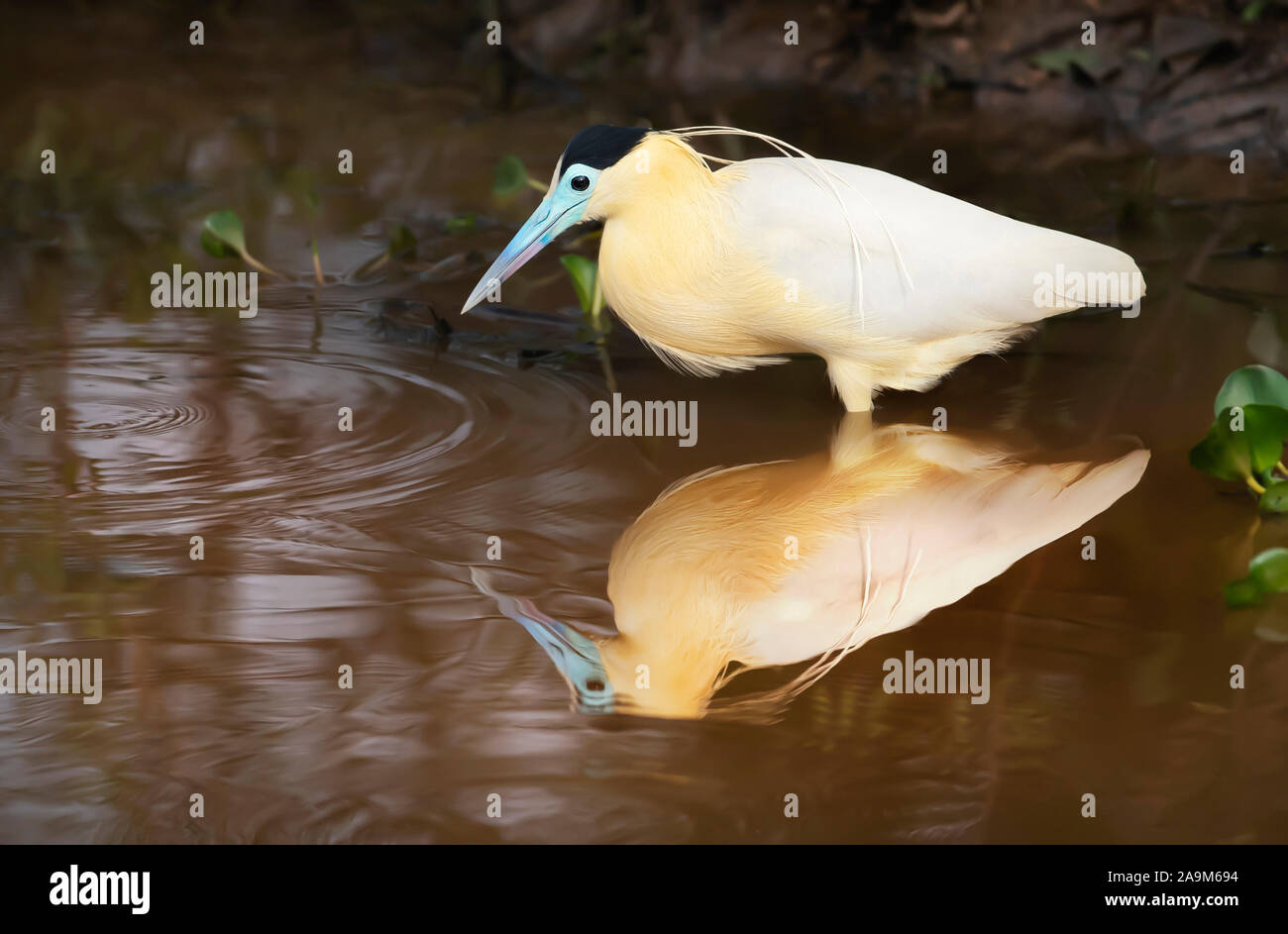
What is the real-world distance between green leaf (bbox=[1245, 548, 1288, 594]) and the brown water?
44 mm

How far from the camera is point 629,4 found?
7371mm

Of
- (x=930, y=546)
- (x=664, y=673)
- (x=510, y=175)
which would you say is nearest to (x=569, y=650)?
(x=664, y=673)

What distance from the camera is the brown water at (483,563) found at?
6.61ft

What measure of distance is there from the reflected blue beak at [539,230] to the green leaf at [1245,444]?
4.78 feet

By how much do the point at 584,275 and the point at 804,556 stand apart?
1596 millimetres

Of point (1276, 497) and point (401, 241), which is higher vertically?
point (401, 241)

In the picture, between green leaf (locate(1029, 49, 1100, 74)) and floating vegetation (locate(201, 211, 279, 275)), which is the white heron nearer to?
floating vegetation (locate(201, 211, 279, 275))

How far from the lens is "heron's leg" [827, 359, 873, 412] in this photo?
3.41m

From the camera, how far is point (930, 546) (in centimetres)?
274
